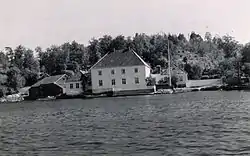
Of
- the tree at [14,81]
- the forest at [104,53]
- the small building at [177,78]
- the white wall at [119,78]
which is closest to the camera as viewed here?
the white wall at [119,78]

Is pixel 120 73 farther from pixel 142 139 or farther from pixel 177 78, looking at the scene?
pixel 142 139

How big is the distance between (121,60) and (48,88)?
19.0 meters

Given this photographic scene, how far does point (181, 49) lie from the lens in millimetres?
132750

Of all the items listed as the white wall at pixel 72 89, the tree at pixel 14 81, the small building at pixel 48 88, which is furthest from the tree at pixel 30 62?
the white wall at pixel 72 89

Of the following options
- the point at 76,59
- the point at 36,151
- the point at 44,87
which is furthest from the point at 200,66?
the point at 36,151

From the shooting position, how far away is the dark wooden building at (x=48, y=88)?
299 feet

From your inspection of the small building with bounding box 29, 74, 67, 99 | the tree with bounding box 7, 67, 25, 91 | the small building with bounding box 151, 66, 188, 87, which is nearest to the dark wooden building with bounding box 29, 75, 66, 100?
the small building with bounding box 29, 74, 67, 99

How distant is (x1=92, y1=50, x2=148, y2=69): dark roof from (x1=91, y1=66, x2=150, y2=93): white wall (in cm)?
95

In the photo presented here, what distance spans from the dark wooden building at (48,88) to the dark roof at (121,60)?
10817 millimetres

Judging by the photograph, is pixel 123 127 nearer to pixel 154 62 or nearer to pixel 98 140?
pixel 98 140

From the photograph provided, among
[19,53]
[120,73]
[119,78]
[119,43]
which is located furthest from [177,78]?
[19,53]

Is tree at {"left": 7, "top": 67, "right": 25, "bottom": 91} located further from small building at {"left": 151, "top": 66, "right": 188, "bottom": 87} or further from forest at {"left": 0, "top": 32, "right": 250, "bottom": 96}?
small building at {"left": 151, "top": 66, "right": 188, "bottom": 87}

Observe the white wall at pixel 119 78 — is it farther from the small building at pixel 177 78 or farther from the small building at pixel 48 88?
the small building at pixel 48 88

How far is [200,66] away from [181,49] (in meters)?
31.5
